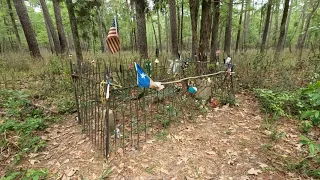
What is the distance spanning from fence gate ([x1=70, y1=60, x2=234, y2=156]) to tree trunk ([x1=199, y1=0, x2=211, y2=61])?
34.5 inches

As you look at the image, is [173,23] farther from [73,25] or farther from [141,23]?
[73,25]

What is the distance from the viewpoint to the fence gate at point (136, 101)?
9.68 feet

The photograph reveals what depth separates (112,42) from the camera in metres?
3.78

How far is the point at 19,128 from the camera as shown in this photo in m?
3.15

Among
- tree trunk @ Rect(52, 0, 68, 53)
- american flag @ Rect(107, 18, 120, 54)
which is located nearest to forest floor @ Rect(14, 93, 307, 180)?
american flag @ Rect(107, 18, 120, 54)

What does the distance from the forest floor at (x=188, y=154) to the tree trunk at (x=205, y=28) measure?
2744 millimetres

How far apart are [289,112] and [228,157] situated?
2.34m

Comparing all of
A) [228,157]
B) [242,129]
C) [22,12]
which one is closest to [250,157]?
[228,157]

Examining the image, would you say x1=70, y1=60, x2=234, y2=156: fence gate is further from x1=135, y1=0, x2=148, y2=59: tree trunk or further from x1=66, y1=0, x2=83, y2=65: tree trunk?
x1=135, y1=0, x2=148, y2=59: tree trunk

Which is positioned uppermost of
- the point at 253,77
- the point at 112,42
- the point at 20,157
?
the point at 112,42

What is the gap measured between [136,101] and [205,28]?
12.0 feet

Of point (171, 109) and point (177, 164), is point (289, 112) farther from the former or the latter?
point (177, 164)

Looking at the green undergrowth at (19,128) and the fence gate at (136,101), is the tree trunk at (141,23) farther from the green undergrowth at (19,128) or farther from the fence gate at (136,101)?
the green undergrowth at (19,128)

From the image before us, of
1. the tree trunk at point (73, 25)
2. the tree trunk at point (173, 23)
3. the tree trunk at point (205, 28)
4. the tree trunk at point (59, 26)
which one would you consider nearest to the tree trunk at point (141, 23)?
the tree trunk at point (173, 23)
